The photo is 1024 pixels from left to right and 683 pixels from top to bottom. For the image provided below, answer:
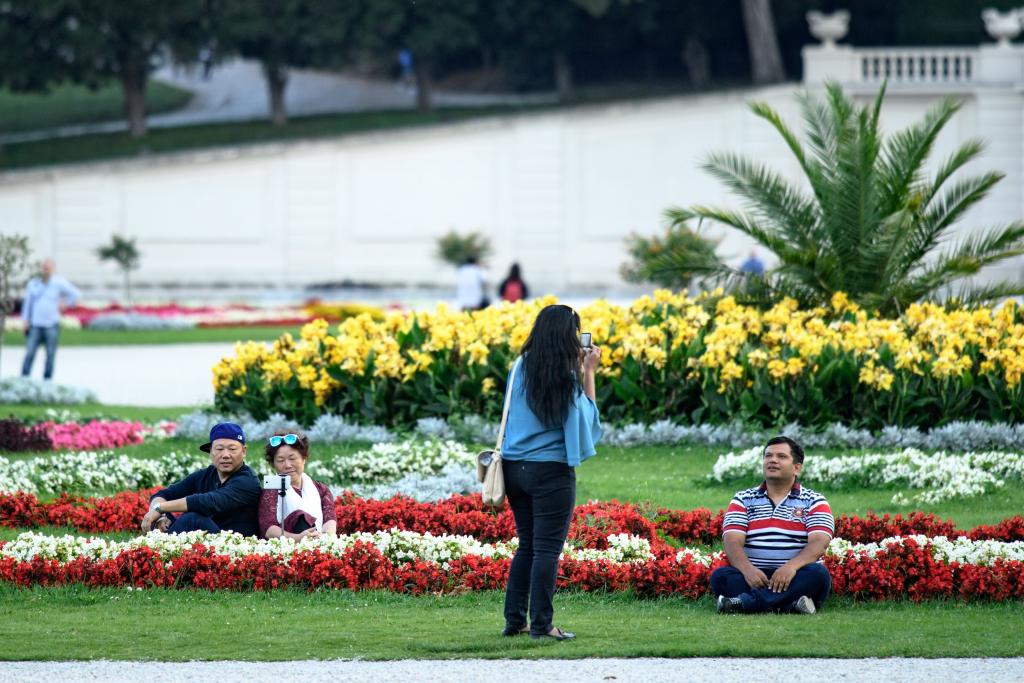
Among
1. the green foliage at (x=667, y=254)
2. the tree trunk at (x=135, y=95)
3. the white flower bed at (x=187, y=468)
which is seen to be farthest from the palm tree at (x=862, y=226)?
the tree trunk at (x=135, y=95)

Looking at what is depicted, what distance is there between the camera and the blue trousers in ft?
26.7

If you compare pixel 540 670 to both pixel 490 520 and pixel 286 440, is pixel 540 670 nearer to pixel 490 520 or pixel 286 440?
pixel 286 440

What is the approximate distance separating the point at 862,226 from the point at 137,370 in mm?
9222

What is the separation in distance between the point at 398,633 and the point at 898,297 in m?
8.16

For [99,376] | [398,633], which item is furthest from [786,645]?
[99,376]

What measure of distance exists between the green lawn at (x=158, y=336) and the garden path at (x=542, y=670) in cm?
1751

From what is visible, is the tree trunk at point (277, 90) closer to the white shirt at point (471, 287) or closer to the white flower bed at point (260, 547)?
the white shirt at point (471, 287)

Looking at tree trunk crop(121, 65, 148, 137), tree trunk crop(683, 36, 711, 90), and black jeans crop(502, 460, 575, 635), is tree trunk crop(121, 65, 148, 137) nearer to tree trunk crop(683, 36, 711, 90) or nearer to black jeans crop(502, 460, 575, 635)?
tree trunk crop(683, 36, 711, 90)

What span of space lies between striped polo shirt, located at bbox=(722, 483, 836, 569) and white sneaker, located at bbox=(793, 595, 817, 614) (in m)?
0.24

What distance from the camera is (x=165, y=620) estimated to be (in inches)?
272

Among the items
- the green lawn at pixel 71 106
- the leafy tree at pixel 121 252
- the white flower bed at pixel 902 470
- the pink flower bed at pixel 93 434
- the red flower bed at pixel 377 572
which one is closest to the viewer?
the red flower bed at pixel 377 572

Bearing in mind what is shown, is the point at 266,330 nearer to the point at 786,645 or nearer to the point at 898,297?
the point at 898,297

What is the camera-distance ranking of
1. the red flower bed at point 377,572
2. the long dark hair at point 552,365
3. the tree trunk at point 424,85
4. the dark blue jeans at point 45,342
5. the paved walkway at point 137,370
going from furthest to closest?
the tree trunk at point 424,85, the dark blue jeans at point 45,342, the paved walkway at point 137,370, the red flower bed at point 377,572, the long dark hair at point 552,365

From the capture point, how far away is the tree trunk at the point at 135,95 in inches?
1332
